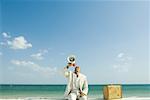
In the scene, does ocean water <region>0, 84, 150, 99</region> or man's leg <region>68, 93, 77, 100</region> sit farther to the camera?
ocean water <region>0, 84, 150, 99</region>

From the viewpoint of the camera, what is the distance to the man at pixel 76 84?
17.9ft

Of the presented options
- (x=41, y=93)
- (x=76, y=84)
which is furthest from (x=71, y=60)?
(x=41, y=93)

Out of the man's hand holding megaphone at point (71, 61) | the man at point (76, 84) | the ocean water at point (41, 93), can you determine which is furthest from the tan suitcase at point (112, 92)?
the ocean water at point (41, 93)

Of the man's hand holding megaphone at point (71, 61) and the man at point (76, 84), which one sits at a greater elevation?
the man's hand holding megaphone at point (71, 61)

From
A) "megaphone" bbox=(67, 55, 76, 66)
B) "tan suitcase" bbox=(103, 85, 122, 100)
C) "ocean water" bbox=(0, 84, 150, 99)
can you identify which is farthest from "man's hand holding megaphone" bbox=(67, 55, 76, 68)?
"ocean water" bbox=(0, 84, 150, 99)

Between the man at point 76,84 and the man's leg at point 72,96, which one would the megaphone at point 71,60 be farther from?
the man's leg at point 72,96

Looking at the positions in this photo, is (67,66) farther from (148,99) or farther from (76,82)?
(148,99)

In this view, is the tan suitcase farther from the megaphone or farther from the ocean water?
the ocean water

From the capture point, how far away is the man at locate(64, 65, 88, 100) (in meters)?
5.45

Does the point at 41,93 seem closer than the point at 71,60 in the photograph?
No

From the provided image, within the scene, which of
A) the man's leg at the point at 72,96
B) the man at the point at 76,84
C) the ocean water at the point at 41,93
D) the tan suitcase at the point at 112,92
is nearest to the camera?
the man's leg at the point at 72,96

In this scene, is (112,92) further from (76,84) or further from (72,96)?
(72,96)

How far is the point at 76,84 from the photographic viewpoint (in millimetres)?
5523

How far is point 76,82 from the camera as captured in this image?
552cm
